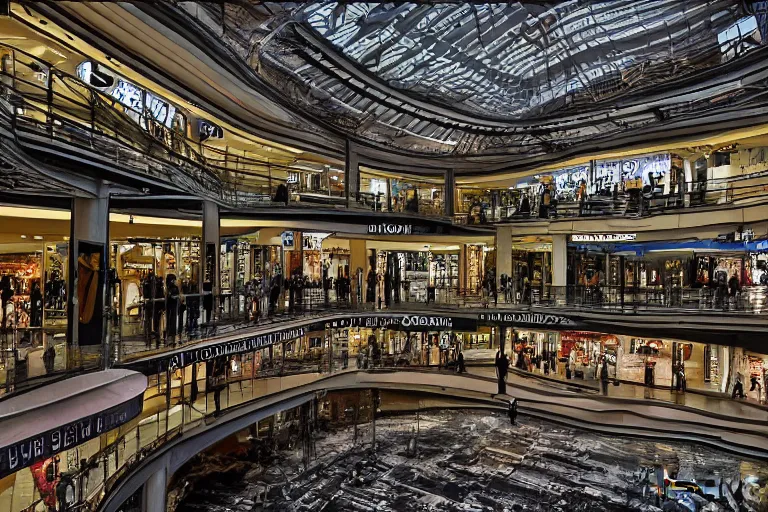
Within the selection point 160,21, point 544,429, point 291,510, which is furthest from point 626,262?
point 160,21

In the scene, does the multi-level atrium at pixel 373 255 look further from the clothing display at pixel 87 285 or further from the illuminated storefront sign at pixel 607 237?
the illuminated storefront sign at pixel 607 237

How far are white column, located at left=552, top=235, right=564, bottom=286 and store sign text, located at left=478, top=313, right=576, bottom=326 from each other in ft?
13.5

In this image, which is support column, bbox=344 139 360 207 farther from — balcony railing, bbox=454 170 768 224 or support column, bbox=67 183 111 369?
support column, bbox=67 183 111 369

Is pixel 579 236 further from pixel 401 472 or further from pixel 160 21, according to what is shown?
pixel 160 21

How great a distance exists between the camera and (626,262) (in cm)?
2211

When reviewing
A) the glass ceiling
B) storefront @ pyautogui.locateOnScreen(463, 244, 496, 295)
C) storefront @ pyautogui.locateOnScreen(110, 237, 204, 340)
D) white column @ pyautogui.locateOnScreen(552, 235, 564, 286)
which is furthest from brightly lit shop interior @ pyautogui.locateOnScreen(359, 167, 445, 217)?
storefront @ pyautogui.locateOnScreen(110, 237, 204, 340)

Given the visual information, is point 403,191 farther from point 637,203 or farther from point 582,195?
point 637,203

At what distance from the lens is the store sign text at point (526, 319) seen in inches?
639

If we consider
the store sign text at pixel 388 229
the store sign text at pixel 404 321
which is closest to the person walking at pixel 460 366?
the store sign text at pixel 404 321

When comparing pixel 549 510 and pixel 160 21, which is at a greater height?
pixel 160 21

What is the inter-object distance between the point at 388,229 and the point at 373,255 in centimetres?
502

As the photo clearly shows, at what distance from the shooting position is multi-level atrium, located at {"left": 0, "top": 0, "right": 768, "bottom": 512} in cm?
914

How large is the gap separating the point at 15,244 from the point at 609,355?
19299 millimetres

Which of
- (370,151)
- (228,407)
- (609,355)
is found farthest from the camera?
(370,151)
